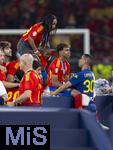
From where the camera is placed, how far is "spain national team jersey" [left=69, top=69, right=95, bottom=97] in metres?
11.7

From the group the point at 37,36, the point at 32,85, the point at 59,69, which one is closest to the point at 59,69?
the point at 59,69

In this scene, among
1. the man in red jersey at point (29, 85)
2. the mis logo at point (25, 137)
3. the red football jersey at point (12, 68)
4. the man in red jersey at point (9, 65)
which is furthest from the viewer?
the red football jersey at point (12, 68)

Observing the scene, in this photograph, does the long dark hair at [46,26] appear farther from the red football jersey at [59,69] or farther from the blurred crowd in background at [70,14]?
the blurred crowd in background at [70,14]

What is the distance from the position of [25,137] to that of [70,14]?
19940 mm

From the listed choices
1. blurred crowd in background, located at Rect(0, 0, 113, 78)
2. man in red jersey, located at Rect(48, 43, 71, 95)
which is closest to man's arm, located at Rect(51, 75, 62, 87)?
man in red jersey, located at Rect(48, 43, 71, 95)

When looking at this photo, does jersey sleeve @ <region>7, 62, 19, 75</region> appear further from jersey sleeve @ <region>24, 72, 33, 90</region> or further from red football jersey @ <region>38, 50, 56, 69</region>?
jersey sleeve @ <region>24, 72, 33, 90</region>

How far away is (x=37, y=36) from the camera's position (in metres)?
13.1

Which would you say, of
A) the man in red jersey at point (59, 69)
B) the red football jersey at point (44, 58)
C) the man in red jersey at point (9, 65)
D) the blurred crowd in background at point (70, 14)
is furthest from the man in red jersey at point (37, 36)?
the blurred crowd in background at point (70, 14)

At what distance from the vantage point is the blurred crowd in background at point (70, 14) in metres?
24.8

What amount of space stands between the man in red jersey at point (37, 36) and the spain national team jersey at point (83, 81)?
1468 millimetres

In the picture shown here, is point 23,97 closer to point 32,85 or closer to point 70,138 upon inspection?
point 32,85

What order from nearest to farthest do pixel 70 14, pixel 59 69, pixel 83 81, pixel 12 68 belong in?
pixel 83 81 → pixel 12 68 → pixel 59 69 → pixel 70 14

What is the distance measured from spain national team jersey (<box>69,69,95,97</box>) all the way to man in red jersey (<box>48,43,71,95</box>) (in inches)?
38.6

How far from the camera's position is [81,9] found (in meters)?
26.6
